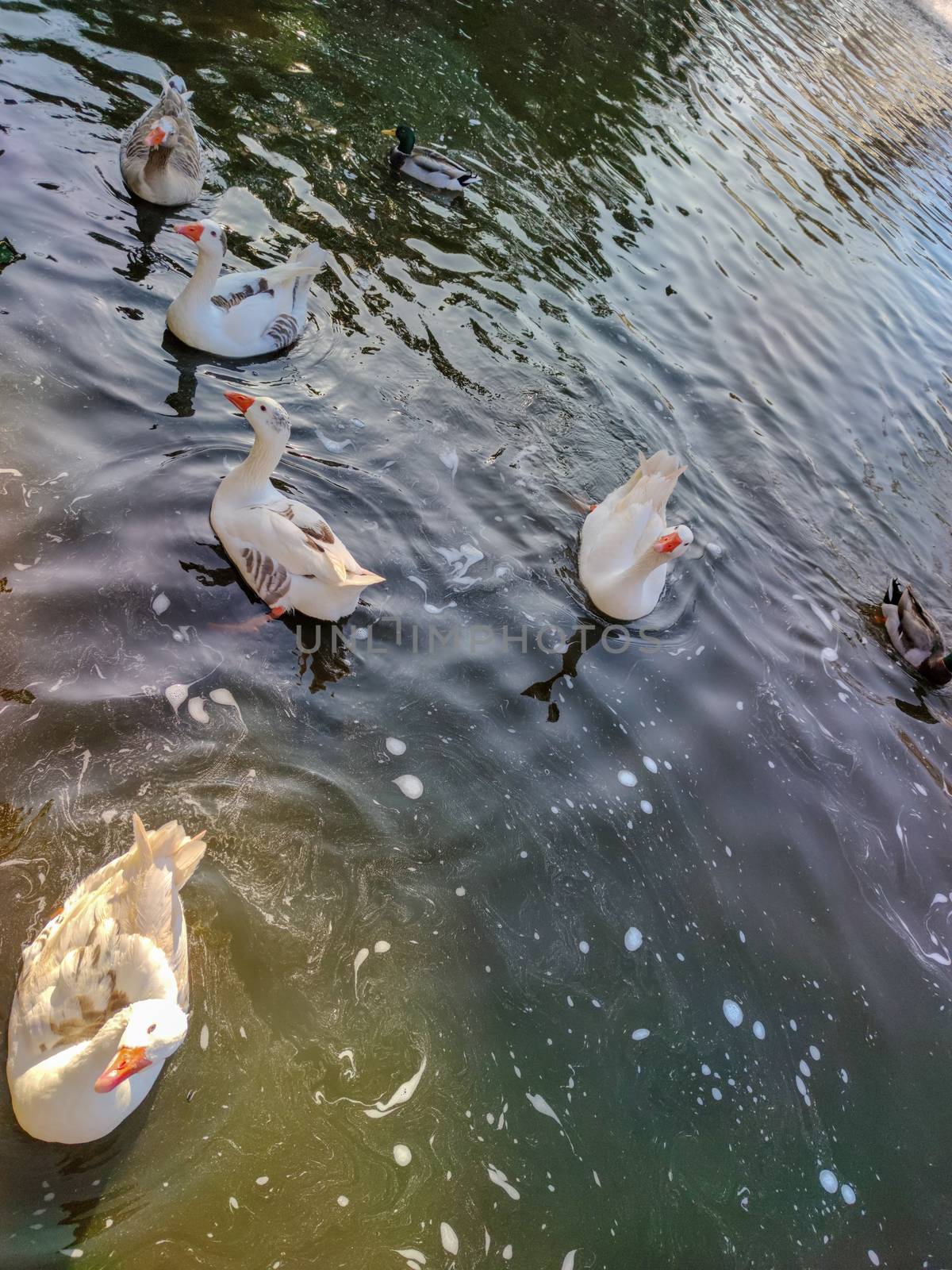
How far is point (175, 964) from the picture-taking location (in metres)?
3.42

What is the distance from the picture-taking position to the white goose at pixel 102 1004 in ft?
9.80

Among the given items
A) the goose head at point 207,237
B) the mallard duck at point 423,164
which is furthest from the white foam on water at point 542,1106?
the mallard duck at point 423,164

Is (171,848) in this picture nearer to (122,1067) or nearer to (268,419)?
(122,1067)

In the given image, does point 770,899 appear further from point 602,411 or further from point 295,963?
point 602,411

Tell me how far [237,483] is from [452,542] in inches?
63.0

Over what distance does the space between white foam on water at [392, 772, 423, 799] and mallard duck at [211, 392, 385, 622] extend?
116 centimetres

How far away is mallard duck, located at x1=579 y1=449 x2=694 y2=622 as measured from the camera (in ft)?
20.6

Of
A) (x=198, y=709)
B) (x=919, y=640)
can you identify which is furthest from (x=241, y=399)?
(x=919, y=640)

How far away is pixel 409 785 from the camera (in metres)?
4.89

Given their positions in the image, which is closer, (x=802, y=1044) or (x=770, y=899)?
(x=802, y=1044)

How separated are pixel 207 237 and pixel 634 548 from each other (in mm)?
3993

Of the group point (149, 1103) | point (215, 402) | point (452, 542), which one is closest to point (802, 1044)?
point (149, 1103)

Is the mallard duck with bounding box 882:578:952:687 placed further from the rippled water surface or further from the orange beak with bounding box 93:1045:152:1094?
the orange beak with bounding box 93:1045:152:1094

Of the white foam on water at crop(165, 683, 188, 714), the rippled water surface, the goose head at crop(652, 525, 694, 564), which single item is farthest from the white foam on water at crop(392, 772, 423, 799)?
the goose head at crop(652, 525, 694, 564)
